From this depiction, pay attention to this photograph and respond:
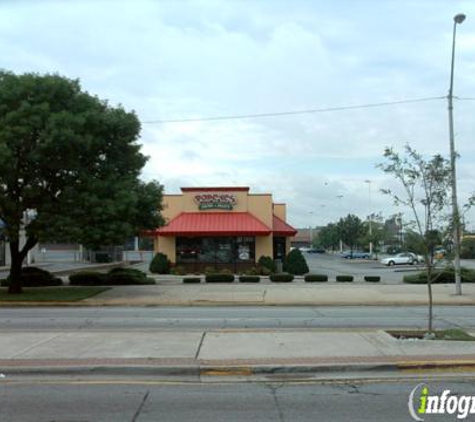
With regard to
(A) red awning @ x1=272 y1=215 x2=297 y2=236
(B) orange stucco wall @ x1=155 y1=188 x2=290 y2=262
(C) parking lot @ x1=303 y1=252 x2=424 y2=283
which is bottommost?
(C) parking lot @ x1=303 y1=252 x2=424 y2=283

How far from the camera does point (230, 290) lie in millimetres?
26734

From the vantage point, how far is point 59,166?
22.8 m

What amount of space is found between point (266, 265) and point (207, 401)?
3516 centimetres

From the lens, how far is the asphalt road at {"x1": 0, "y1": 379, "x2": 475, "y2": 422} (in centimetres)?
648

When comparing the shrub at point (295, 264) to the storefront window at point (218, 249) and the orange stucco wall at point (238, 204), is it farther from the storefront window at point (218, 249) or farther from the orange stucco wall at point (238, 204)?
the orange stucco wall at point (238, 204)

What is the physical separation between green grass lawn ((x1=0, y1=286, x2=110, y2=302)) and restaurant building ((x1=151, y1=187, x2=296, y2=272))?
15.6 metres

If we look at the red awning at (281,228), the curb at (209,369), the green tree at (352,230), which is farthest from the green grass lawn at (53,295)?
the green tree at (352,230)

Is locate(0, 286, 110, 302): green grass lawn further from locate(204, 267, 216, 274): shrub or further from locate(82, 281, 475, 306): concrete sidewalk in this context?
locate(204, 267, 216, 274): shrub

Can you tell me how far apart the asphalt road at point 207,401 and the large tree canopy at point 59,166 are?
14749 mm

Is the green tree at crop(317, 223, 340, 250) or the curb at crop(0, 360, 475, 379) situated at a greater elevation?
the green tree at crop(317, 223, 340, 250)

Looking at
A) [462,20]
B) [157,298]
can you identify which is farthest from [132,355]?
[462,20]

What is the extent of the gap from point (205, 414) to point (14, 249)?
67.4ft

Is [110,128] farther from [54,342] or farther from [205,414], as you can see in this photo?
[205,414]

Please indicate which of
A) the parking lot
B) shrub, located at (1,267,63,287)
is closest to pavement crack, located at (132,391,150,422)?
shrub, located at (1,267,63,287)
